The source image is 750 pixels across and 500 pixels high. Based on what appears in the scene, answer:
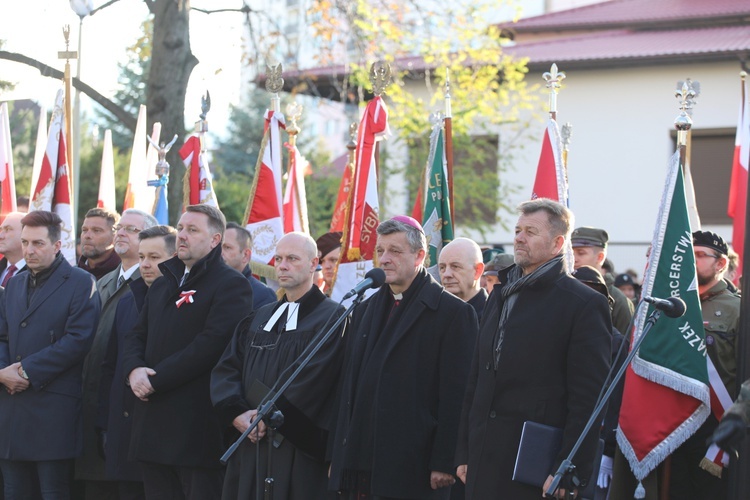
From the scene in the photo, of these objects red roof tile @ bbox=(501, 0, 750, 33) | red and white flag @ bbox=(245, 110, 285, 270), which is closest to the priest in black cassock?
red and white flag @ bbox=(245, 110, 285, 270)

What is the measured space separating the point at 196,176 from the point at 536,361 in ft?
18.6

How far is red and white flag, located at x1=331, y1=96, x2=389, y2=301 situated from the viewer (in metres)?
8.75

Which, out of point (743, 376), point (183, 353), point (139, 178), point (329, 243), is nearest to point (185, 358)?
point (183, 353)

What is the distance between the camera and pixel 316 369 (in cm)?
631

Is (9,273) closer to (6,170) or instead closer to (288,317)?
(6,170)

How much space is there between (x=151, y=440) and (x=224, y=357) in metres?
0.71

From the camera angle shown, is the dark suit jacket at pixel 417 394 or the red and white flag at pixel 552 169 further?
the red and white flag at pixel 552 169

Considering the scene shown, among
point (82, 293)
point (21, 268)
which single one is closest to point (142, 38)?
point (21, 268)

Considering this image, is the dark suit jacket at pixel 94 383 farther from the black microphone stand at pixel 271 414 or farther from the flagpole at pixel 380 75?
the flagpole at pixel 380 75

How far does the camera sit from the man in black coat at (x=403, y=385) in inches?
225

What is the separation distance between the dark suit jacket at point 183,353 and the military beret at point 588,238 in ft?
7.82

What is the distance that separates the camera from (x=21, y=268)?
357 inches

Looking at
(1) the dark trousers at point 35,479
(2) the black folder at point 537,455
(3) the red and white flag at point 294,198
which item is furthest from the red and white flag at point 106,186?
(2) the black folder at point 537,455

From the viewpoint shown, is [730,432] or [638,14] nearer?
[730,432]
